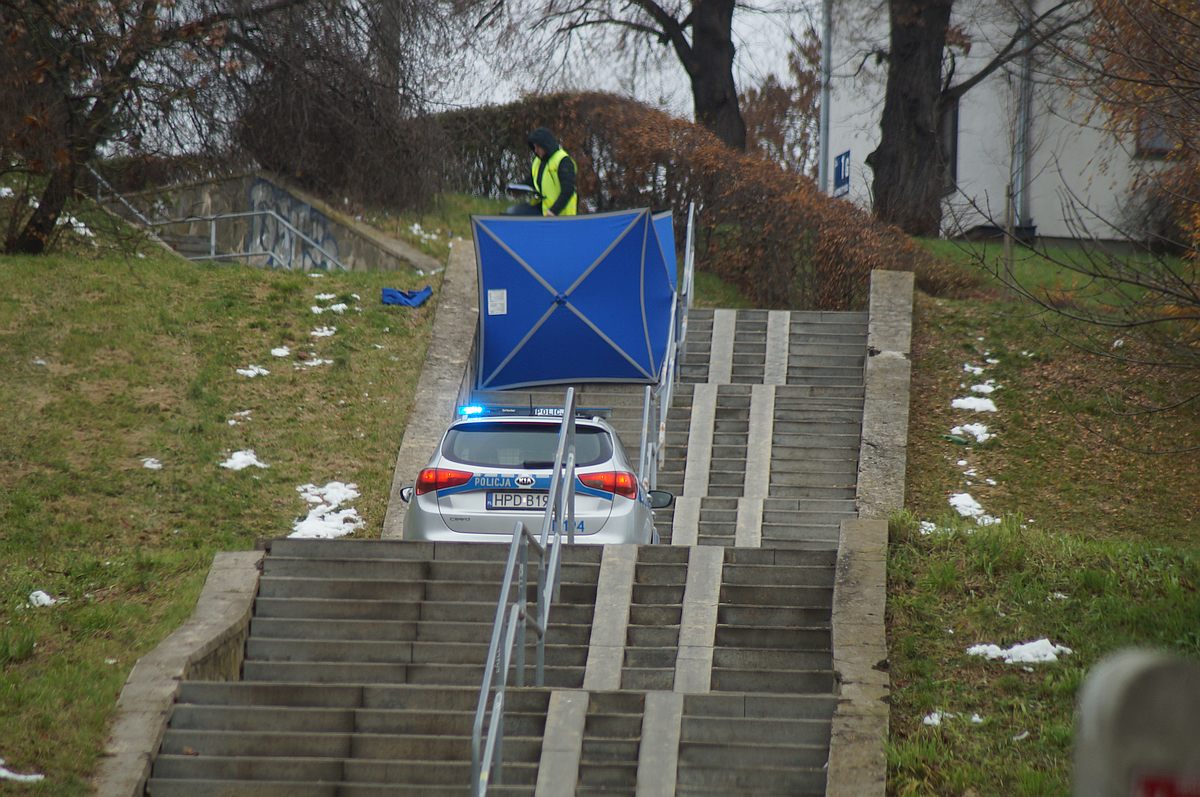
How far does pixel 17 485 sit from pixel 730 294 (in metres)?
12.5

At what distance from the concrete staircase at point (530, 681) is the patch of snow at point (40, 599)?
4.49ft

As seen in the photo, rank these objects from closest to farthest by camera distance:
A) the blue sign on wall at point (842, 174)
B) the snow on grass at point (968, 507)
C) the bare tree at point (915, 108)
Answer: the snow on grass at point (968, 507) → the bare tree at point (915, 108) → the blue sign on wall at point (842, 174)

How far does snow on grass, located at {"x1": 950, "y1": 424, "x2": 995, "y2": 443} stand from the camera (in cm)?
1566

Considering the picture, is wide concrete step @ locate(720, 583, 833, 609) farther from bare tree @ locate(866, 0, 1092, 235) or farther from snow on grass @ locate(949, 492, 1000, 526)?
bare tree @ locate(866, 0, 1092, 235)

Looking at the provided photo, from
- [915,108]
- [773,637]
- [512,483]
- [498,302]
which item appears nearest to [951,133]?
[915,108]

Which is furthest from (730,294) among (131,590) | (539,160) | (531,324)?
(131,590)

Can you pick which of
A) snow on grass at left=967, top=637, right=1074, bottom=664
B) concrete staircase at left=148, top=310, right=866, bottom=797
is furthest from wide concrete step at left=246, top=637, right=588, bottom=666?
snow on grass at left=967, top=637, right=1074, bottom=664

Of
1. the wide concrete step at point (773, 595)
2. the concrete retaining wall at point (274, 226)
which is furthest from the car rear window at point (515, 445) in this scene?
the concrete retaining wall at point (274, 226)

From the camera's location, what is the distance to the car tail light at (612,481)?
10.4 meters

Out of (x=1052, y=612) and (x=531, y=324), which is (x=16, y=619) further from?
(x=1052, y=612)

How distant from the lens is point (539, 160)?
16000 millimetres

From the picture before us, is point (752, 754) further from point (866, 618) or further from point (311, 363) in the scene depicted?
point (311, 363)

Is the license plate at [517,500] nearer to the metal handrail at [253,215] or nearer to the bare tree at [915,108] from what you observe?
the metal handrail at [253,215]

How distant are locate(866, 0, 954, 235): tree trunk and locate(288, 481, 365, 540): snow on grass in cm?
1429
